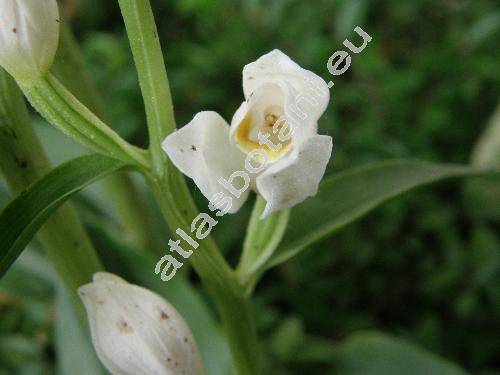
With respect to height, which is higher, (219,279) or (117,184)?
(117,184)

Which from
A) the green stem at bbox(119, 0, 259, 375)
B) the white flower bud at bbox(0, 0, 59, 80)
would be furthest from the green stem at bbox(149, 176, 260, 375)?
the white flower bud at bbox(0, 0, 59, 80)

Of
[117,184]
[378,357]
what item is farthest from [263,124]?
[378,357]

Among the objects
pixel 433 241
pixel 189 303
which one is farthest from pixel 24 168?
pixel 433 241

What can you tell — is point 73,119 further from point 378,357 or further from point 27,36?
point 378,357

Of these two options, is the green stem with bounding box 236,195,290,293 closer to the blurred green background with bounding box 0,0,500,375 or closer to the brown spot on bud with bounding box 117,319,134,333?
the brown spot on bud with bounding box 117,319,134,333

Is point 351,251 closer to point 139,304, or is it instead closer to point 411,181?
point 411,181

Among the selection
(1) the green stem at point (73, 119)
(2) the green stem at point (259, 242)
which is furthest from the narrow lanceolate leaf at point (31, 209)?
(2) the green stem at point (259, 242)

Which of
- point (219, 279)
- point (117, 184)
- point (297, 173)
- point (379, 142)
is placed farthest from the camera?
point (379, 142)

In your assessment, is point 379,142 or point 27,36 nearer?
point 27,36

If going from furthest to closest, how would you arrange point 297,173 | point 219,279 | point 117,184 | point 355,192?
point 117,184
point 355,192
point 219,279
point 297,173
